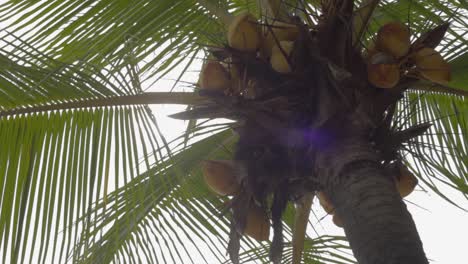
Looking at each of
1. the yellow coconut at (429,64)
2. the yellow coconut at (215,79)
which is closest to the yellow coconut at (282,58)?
the yellow coconut at (215,79)

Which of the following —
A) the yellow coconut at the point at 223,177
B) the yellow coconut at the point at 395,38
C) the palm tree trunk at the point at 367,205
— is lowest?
the palm tree trunk at the point at 367,205

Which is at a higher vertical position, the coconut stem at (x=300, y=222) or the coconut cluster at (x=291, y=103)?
the coconut cluster at (x=291, y=103)

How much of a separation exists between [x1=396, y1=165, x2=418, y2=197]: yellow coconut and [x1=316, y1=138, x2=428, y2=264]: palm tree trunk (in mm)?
309

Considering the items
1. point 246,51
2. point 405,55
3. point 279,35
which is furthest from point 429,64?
point 246,51

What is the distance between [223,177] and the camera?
2143 millimetres

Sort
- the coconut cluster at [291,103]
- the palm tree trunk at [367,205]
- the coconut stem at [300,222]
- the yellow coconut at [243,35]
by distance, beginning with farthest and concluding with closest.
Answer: the coconut stem at [300,222] → the yellow coconut at [243,35] → the coconut cluster at [291,103] → the palm tree trunk at [367,205]

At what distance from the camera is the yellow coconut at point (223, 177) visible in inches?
84.4

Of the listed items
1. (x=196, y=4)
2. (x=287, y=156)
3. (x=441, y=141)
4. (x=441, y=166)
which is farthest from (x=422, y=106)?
(x=287, y=156)

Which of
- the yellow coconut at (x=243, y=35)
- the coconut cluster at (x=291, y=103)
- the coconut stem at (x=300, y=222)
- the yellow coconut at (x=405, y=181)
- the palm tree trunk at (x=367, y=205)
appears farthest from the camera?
the coconut stem at (x=300, y=222)

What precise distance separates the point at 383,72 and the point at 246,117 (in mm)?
437

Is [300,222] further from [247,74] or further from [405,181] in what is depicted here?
[247,74]

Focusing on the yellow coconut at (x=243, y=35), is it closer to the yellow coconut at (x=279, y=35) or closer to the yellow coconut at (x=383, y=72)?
the yellow coconut at (x=279, y=35)

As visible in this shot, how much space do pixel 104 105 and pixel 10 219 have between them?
517mm

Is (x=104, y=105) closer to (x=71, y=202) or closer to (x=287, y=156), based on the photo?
(x=71, y=202)
